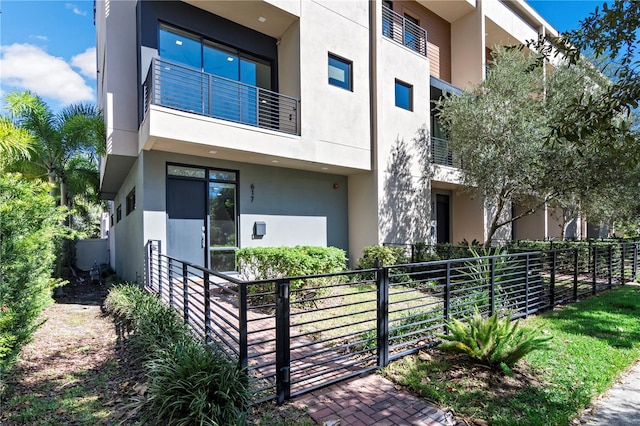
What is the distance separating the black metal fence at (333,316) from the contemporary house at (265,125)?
6.20 ft

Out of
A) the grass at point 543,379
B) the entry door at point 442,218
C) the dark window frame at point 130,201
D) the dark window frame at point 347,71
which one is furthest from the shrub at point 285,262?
the entry door at point 442,218

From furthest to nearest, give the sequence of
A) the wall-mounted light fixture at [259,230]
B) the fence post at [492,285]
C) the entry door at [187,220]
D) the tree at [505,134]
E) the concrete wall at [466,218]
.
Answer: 1. the concrete wall at [466,218]
2. the wall-mounted light fixture at [259,230]
3. the tree at [505,134]
4. the entry door at [187,220]
5. the fence post at [492,285]

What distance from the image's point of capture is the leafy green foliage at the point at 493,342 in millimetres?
4176

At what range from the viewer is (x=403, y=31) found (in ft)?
43.2

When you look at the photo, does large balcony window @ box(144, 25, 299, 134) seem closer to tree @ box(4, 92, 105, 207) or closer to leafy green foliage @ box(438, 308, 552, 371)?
tree @ box(4, 92, 105, 207)

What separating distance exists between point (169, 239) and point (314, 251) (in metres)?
3.81

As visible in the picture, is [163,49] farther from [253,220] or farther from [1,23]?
[253,220]

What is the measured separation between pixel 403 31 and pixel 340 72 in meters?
4.31

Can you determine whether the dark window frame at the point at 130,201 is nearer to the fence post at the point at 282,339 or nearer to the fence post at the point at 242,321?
the fence post at the point at 242,321

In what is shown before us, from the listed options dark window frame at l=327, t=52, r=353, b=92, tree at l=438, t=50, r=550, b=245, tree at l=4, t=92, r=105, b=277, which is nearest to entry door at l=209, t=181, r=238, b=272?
tree at l=4, t=92, r=105, b=277

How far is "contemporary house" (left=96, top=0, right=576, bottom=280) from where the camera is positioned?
841cm

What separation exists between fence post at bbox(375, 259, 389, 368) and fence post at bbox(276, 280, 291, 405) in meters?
1.30

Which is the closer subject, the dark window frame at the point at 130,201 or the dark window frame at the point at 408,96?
the dark window frame at the point at 130,201

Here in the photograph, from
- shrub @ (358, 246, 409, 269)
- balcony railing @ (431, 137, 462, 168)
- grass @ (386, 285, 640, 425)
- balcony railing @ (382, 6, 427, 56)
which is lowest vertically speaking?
grass @ (386, 285, 640, 425)
